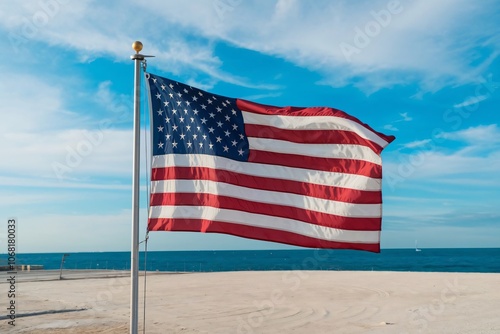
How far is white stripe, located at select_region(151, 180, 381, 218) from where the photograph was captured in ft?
26.8

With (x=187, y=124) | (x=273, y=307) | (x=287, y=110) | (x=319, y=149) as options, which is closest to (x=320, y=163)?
(x=319, y=149)

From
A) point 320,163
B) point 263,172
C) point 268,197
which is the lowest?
point 268,197

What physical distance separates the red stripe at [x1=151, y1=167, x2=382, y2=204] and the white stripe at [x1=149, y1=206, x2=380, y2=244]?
0.48 meters

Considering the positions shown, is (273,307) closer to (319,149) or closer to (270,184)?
(270,184)

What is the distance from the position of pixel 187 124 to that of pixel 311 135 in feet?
6.79

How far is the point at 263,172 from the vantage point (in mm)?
8617

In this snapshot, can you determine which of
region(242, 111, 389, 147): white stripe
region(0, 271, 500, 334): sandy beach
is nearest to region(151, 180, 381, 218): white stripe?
region(242, 111, 389, 147): white stripe

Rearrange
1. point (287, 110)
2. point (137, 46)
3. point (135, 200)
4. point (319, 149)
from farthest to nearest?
point (287, 110), point (319, 149), point (137, 46), point (135, 200)

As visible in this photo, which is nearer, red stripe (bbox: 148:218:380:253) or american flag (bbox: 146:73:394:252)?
red stripe (bbox: 148:218:380:253)

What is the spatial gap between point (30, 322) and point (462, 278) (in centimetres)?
2325

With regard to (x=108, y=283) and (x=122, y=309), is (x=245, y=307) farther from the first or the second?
(x=108, y=283)

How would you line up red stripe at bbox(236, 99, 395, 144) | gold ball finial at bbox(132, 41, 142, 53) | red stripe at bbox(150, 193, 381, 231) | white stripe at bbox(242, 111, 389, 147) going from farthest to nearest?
red stripe at bbox(236, 99, 395, 144)
white stripe at bbox(242, 111, 389, 147)
red stripe at bbox(150, 193, 381, 231)
gold ball finial at bbox(132, 41, 142, 53)

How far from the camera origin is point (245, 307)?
19.0 metres

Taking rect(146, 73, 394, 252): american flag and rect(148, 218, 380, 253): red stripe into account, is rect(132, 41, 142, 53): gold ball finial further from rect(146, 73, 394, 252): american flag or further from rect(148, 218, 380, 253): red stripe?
rect(148, 218, 380, 253): red stripe
